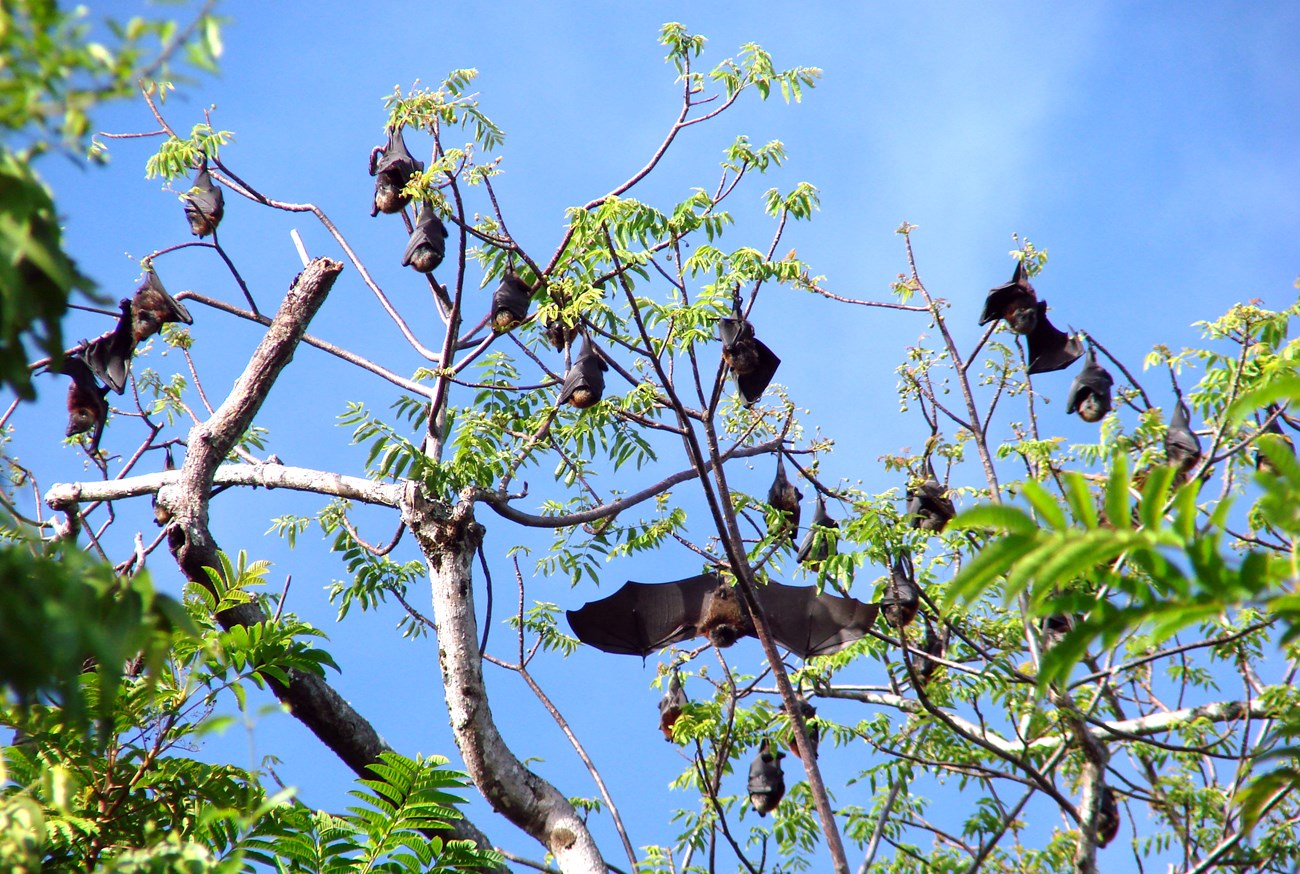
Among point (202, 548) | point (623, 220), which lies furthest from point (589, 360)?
point (202, 548)

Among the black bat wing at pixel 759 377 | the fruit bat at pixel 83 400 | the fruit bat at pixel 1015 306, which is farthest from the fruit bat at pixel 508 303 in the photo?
the fruit bat at pixel 1015 306

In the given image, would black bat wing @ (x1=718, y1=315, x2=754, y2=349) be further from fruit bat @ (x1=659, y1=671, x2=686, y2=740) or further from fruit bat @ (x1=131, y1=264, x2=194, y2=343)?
fruit bat @ (x1=131, y1=264, x2=194, y2=343)

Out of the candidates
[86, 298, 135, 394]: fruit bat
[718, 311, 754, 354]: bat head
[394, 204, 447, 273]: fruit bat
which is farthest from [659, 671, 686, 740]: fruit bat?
[86, 298, 135, 394]: fruit bat

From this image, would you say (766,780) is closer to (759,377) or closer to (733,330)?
(759,377)

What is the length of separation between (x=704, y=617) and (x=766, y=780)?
4.20 feet

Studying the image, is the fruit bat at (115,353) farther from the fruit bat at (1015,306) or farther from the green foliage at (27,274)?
the green foliage at (27,274)

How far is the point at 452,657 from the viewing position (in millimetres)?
6191

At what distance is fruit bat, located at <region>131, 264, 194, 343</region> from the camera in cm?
845

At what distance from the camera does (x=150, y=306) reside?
8.51 meters

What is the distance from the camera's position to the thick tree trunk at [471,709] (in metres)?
6.07

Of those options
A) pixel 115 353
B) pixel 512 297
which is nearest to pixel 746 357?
pixel 512 297

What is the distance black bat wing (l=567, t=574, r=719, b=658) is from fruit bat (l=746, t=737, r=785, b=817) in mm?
1038

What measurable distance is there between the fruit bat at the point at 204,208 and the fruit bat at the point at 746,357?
4740 mm

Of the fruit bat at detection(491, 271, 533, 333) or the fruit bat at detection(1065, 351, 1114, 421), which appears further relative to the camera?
the fruit bat at detection(1065, 351, 1114, 421)
